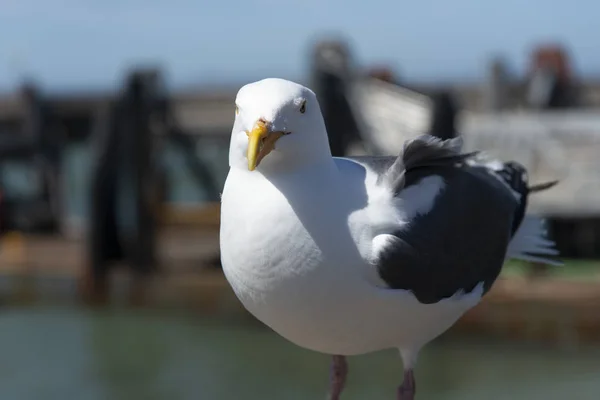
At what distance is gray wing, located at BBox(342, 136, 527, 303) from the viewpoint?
8.05ft

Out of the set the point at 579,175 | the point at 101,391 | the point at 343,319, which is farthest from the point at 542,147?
the point at 343,319

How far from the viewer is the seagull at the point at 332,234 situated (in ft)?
7.54

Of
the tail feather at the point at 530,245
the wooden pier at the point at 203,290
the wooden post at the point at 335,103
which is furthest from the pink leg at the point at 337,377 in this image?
the wooden post at the point at 335,103

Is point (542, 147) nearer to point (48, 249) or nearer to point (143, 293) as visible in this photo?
point (143, 293)

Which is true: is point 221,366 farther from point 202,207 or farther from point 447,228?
point 447,228

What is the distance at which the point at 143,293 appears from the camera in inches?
373

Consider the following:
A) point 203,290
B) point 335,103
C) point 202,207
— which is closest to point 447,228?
point 203,290

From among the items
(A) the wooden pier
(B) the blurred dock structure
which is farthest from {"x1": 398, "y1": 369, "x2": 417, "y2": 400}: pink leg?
(B) the blurred dock structure

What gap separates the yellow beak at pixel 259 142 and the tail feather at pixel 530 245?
3.83 ft

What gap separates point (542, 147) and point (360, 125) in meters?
2.51

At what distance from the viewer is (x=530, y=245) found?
3156mm

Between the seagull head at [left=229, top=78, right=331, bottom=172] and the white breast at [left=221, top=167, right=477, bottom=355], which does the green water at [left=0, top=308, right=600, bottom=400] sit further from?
the seagull head at [left=229, top=78, right=331, bottom=172]

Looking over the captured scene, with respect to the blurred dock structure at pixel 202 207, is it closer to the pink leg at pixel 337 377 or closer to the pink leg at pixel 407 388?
the pink leg at pixel 337 377

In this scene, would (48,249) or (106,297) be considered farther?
(48,249)
